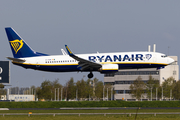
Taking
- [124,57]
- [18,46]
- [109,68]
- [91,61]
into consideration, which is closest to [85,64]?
[91,61]

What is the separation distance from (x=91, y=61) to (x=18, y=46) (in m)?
15.7

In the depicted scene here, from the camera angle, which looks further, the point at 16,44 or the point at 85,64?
the point at 16,44

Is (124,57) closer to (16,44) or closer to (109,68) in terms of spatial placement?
(109,68)

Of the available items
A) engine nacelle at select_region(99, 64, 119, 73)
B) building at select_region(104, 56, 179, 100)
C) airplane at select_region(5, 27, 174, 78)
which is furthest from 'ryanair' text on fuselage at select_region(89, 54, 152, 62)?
building at select_region(104, 56, 179, 100)

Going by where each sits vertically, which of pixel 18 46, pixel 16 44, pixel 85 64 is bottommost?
pixel 85 64

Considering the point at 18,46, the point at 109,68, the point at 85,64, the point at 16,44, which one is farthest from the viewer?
the point at 16,44

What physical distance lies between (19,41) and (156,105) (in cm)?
3158

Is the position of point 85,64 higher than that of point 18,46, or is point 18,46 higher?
point 18,46

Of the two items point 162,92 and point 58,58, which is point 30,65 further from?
point 162,92

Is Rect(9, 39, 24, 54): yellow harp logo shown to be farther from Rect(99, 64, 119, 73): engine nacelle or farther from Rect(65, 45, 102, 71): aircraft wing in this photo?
Rect(99, 64, 119, 73): engine nacelle

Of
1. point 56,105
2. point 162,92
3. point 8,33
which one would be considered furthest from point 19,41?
point 162,92

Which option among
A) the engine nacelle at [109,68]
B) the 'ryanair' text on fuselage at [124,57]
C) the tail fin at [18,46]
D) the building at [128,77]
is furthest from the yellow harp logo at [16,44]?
the building at [128,77]

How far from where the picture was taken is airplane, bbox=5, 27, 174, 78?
2042 inches

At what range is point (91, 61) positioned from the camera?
2093 inches
